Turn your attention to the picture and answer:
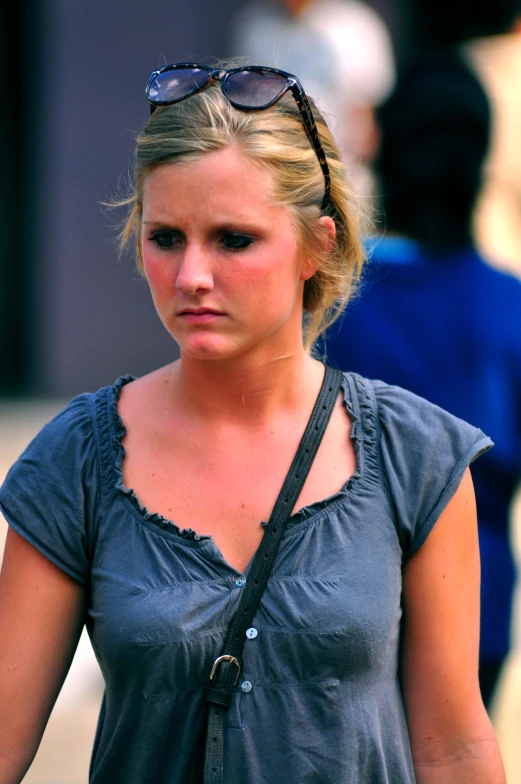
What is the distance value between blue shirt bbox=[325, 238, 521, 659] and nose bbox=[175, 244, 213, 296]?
41.6 inches

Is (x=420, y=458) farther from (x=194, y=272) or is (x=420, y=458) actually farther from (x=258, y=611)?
(x=194, y=272)

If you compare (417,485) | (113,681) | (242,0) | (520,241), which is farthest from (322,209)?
(242,0)

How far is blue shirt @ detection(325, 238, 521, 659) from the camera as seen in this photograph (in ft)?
10.4

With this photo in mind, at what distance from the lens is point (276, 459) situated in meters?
2.35

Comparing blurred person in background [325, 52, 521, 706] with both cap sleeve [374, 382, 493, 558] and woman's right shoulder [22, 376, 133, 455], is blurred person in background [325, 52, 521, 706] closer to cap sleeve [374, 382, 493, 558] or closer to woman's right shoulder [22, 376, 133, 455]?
cap sleeve [374, 382, 493, 558]

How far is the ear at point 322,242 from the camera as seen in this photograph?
239cm

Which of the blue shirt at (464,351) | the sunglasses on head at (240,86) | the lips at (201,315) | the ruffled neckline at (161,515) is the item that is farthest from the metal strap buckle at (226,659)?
the blue shirt at (464,351)

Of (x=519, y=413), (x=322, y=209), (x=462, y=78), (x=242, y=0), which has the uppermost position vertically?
(x=242, y=0)

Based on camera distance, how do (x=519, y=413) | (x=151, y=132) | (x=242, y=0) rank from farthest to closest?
(x=242, y=0) → (x=519, y=413) → (x=151, y=132)

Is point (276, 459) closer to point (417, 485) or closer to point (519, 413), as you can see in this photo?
point (417, 485)

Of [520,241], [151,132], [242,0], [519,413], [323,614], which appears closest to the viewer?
[323,614]

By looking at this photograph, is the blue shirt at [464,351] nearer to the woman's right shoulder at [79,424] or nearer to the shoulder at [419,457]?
the shoulder at [419,457]

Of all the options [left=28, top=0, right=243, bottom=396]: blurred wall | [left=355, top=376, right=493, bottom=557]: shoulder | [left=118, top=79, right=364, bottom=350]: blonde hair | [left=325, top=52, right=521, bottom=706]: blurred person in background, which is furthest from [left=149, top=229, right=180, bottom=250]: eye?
[left=28, top=0, right=243, bottom=396]: blurred wall

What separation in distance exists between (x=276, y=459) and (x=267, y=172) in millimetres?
518
